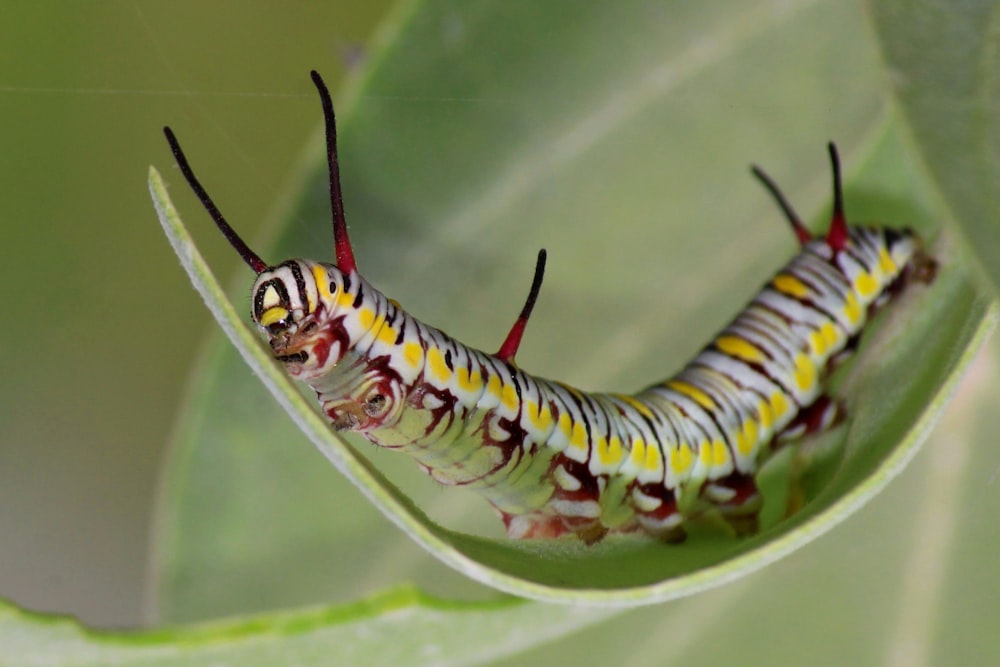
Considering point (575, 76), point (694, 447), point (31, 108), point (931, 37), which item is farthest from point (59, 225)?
point (931, 37)

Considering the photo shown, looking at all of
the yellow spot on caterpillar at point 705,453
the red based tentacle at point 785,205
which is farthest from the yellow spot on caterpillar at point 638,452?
the red based tentacle at point 785,205

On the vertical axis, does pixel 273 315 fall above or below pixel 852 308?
below

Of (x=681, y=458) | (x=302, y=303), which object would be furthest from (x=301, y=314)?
(x=681, y=458)

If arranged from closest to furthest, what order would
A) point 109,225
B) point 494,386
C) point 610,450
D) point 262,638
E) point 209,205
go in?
1. point 262,638
2. point 209,205
3. point 494,386
4. point 610,450
5. point 109,225

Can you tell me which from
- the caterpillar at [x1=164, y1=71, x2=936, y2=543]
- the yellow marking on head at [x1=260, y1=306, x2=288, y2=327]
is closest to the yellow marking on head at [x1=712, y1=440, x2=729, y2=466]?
the caterpillar at [x1=164, y1=71, x2=936, y2=543]

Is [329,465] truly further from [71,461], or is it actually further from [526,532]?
[71,461]

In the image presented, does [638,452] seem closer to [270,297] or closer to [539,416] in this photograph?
[539,416]

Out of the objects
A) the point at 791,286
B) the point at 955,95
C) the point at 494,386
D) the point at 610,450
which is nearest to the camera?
the point at 955,95
